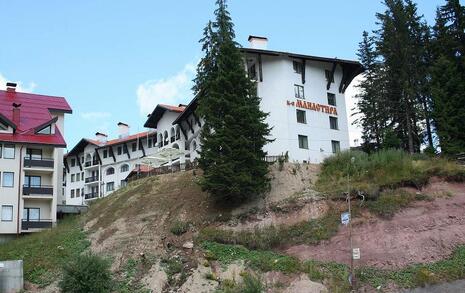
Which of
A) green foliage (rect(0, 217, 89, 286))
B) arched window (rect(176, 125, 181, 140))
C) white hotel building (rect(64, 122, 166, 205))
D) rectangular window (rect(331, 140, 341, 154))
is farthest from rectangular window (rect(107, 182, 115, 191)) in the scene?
rectangular window (rect(331, 140, 341, 154))

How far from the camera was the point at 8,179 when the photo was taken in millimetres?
54250

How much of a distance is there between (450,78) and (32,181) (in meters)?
40.4

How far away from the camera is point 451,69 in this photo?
52.1 meters

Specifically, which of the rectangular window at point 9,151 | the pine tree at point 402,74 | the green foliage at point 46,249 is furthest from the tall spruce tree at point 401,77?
the rectangular window at point 9,151

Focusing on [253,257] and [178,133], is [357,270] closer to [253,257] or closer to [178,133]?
[253,257]

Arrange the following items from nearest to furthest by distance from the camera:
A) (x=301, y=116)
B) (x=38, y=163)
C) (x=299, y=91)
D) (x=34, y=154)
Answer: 1. (x=38, y=163)
2. (x=301, y=116)
3. (x=34, y=154)
4. (x=299, y=91)

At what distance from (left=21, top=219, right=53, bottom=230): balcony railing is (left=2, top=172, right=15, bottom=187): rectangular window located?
12.3ft

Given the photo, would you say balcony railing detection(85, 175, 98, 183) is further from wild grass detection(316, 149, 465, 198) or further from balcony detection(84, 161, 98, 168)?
wild grass detection(316, 149, 465, 198)

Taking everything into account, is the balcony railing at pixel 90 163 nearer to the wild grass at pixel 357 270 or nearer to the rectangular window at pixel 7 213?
the rectangular window at pixel 7 213

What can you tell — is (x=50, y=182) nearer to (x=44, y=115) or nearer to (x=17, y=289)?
(x=44, y=115)

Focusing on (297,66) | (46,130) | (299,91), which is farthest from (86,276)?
(297,66)

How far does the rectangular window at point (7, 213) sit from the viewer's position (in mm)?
53000

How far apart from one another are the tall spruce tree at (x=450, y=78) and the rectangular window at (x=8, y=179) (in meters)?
A: 39.1

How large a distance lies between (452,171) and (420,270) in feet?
35.1
